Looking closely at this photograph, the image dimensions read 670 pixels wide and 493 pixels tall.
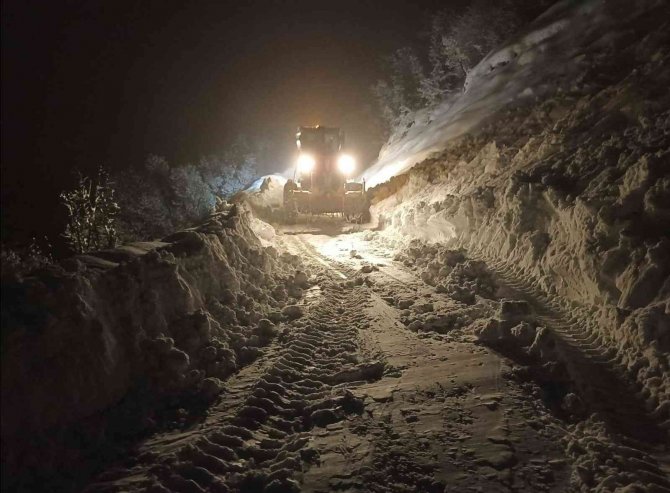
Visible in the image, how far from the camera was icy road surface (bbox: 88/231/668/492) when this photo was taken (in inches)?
159

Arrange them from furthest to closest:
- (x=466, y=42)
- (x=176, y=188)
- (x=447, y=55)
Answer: (x=176, y=188)
(x=447, y=55)
(x=466, y=42)

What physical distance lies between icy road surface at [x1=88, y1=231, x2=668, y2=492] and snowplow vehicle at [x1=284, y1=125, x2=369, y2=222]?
12.0 m

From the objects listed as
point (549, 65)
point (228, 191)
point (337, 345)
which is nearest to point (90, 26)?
point (228, 191)

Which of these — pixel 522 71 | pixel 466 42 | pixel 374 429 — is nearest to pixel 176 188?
pixel 466 42

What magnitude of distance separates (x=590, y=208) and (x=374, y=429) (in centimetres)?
480

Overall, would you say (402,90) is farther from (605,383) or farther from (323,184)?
(605,383)

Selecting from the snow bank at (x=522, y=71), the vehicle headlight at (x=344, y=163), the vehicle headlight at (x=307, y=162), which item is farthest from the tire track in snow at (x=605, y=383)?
the snow bank at (x=522, y=71)

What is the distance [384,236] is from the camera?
14828mm

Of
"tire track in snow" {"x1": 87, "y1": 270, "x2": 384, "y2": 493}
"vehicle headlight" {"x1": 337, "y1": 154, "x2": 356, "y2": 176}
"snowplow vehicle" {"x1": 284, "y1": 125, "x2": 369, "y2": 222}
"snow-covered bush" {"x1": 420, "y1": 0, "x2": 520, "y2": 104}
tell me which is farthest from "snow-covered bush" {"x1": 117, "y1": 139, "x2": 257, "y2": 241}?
"tire track in snow" {"x1": 87, "y1": 270, "x2": 384, "y2": 493}

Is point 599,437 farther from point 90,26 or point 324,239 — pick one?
point 90,26

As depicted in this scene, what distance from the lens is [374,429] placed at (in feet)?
15.5

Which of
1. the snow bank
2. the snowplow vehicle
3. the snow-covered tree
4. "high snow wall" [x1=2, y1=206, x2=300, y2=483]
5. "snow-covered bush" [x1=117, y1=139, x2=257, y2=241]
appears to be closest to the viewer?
"high snow wall" [x1=2, y1=206, x2=300, y2=483]

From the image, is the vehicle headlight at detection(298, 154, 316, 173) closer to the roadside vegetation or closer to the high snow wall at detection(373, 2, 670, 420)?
the high snow wall at detection(373, 2, 670, 420)

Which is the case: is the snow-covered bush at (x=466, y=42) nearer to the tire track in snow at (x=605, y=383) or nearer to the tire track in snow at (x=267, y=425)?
the tire track in snow at (x=605, y=383)
